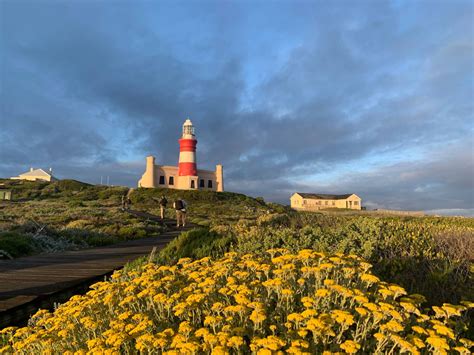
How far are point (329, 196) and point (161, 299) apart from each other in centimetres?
8625

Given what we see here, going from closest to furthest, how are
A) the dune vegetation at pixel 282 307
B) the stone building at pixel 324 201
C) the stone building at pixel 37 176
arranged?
the dune vegetation at pixel 282 307 → the stone building at pixel 37 176 → the stone building at pixel 324 201

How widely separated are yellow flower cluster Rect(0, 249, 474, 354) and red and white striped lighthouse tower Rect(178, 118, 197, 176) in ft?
175

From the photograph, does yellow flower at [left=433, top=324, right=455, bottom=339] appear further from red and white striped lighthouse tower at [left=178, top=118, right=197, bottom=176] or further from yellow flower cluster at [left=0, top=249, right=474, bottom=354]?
red and white striped lighthouse tower at [left=178, top=118, right=197, bottom=176]

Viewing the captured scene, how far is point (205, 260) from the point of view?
4.83 metres

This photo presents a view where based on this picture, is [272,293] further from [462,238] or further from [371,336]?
[462,238]

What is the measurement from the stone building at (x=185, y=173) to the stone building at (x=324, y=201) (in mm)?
26052

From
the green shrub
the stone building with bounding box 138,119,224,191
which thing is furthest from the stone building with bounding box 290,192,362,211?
the green shrub

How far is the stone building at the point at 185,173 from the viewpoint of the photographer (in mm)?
57281

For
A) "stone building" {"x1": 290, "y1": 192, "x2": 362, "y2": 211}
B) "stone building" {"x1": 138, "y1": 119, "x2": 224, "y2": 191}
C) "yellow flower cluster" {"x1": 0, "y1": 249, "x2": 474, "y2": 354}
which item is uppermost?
"stone building" {"x1": 138, "y1": 119, "x2": 224, "y2": 191}

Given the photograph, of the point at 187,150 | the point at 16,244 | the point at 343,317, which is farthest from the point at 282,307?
the point at 187,150

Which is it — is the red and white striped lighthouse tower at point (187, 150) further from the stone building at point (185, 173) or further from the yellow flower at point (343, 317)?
the yellow flower at point (343, 317)

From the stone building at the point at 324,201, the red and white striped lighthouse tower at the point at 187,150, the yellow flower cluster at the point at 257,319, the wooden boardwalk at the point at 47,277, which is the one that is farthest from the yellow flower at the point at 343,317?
the stone building at the point at 324,201

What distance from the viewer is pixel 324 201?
8425cm

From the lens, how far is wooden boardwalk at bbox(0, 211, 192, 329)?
5.42m
